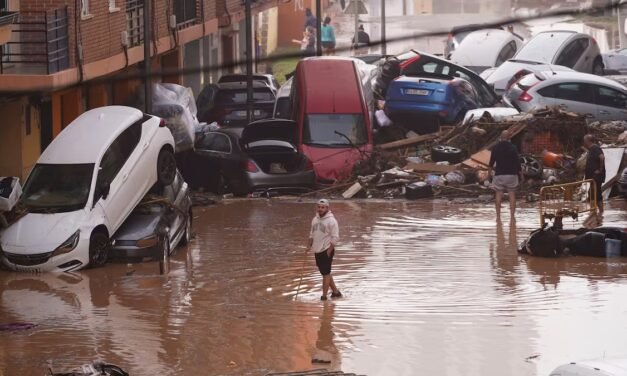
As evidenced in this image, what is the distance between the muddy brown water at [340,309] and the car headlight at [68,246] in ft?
1.25

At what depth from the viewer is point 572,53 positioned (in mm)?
44188

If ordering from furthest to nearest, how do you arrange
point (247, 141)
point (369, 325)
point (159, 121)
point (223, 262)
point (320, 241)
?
point (247, 141) → point (159, 121) → point (223, 262) → point (320, 241) → point (369, 325)

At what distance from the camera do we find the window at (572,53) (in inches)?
1731

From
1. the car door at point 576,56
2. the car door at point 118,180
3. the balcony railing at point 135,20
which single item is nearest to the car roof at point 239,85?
the balcony railing at point 135,20

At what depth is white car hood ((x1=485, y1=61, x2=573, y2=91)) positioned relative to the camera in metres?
40.6

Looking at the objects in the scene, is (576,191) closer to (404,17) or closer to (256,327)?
(256,327)

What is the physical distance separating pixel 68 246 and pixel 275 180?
8.67 metres

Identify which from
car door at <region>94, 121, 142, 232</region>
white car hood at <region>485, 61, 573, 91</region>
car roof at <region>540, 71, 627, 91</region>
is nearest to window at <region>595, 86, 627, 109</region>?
car roof at <region>540, 71, 627, 91</region>

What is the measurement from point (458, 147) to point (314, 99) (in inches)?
128

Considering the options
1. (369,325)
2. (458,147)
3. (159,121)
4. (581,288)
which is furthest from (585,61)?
(369,325)

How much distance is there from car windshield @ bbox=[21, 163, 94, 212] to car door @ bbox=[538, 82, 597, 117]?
1552cm

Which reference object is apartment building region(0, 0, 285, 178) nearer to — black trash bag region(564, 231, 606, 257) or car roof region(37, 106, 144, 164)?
car roof region(37, 106, 144, 164)

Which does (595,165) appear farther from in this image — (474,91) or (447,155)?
(474,91)

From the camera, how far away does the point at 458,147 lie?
108 ft
